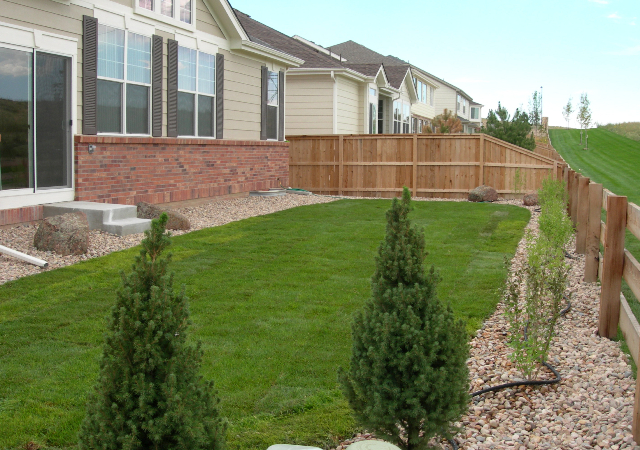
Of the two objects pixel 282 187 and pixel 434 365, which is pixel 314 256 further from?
pixel 282 187

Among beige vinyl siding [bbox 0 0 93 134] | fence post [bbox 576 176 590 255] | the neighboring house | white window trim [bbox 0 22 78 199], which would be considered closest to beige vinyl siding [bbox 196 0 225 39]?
beige vinyl siding [bbox 0 0 93 134]

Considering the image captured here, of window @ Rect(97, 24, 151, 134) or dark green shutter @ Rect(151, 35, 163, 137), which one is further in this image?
dark green shutter @ Rect(151, 35, 163, 137)

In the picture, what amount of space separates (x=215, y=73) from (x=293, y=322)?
10.2m

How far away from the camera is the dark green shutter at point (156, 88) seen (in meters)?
12.6

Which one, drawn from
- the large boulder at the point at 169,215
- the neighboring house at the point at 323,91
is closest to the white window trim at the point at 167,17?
the large boulder at the point at 169,215

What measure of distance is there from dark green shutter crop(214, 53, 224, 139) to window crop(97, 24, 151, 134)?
2.54m

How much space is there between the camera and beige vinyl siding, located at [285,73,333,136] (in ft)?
74.8

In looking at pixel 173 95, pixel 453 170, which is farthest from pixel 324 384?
pixel 453 170

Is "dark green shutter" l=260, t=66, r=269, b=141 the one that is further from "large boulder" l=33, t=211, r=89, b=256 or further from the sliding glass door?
"large boulder" l=33, t=211, r=89, b=256

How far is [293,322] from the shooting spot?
597 cm

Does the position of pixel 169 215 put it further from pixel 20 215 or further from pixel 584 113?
pixel 584 113

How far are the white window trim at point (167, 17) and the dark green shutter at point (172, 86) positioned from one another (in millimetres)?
428

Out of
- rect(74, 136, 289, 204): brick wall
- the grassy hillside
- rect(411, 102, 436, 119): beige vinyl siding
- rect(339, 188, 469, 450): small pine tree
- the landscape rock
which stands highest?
the grassy hillside

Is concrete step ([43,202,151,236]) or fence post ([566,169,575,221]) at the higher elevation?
fence post ([566,169,575,221])
